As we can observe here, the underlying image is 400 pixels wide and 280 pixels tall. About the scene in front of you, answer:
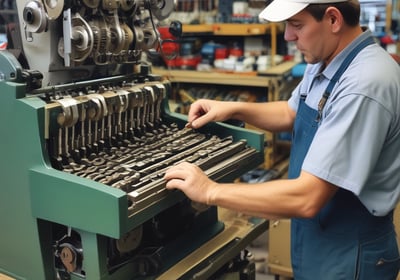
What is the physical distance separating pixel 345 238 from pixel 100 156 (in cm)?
76

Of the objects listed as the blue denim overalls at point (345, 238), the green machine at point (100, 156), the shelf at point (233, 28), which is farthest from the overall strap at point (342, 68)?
the shelf at point (233, 28)

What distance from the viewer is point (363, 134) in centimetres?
128

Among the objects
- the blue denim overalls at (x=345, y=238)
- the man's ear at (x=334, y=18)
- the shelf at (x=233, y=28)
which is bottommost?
the blue denim overalls at (x=345, y=238)

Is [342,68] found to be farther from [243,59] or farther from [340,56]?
[243,59]

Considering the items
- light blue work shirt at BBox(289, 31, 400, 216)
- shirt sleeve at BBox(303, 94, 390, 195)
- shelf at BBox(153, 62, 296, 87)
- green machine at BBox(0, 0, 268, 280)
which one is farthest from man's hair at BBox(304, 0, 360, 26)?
shelf at BBox(153, 62, 296, 87)

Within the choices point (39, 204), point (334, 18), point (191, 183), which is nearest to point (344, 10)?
point (334, 18)

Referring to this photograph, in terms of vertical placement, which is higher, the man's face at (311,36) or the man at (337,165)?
the man's face at (311,36)

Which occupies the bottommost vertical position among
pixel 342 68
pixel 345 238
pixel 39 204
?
pixel 345 238

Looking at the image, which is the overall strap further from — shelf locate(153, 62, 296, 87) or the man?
shelf locate(153, 62, 296, 87)

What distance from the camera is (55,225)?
56.1 inches

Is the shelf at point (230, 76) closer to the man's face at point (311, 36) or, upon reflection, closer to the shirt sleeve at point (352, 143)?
the man's face at point (311, 36)

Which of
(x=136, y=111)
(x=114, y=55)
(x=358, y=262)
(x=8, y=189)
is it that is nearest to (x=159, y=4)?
(x=114, y=55)

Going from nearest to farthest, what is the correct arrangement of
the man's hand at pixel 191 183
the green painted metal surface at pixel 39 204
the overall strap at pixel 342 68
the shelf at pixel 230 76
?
the green painted metal surface at pixel 39 204
the man's hand at pixel 191 183
the overall strap at pixel 342 68
the shelf at pixel 230 76

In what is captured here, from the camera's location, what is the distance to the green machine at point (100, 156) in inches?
50.2
